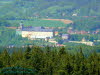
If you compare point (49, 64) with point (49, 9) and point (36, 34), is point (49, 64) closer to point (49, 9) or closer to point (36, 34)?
point (36, 34)

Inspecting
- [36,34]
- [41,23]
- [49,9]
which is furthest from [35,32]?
[49,9]

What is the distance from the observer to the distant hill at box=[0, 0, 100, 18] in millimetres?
134125

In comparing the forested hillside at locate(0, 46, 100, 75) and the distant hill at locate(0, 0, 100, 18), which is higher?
the distant hill at locate(0, 0, 100, 18)

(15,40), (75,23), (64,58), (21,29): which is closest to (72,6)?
(75,23)

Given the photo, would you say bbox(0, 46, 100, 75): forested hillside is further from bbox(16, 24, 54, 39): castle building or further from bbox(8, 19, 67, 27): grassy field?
bbox(8, 19, 67, 27): grassy field

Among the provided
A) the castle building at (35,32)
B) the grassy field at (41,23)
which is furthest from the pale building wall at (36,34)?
the grassy field at (41,23)

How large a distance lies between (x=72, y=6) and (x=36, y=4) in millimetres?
13619

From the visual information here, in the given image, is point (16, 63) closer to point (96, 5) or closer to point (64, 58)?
point (64, 58)

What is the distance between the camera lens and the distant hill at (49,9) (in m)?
134

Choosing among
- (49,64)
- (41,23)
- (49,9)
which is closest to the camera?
(49,64)

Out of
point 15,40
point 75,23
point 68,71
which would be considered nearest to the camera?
point 68,71

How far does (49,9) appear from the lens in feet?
463

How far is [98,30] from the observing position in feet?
397

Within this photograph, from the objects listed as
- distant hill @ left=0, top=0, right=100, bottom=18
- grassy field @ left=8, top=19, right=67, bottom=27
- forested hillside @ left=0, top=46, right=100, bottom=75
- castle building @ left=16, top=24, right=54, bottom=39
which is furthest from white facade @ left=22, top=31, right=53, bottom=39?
forested hillside @ left=0, top=46, right=100, bottom=75
